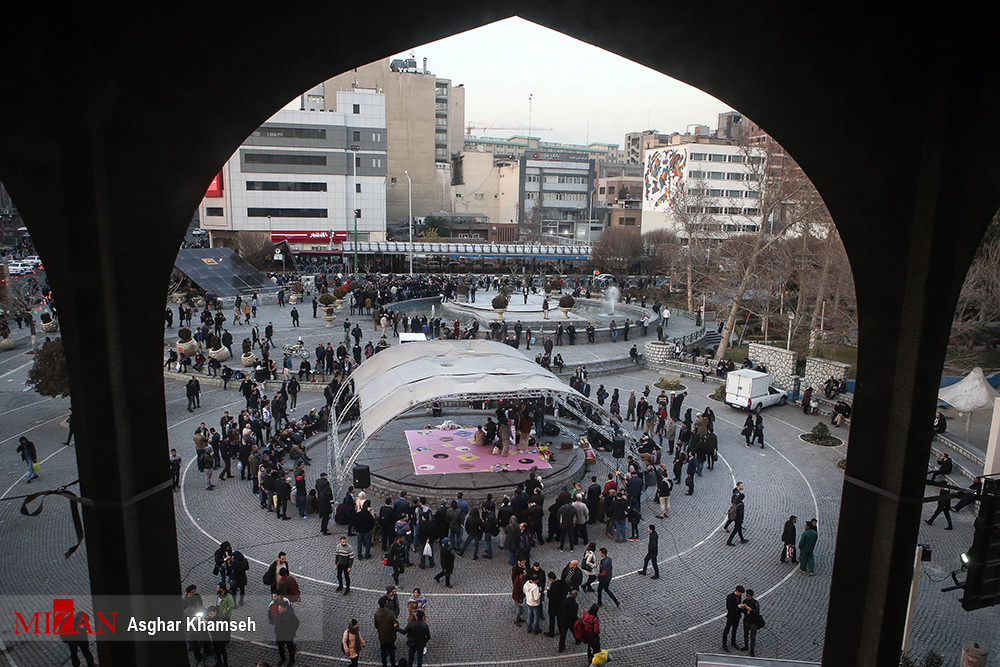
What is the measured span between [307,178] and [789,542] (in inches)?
2319

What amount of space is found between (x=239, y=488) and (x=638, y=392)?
13.7m

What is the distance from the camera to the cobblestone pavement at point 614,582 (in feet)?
28.9

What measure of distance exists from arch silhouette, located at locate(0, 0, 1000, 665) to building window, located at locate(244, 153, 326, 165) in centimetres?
6125

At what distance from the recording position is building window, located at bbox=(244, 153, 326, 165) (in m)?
60.8

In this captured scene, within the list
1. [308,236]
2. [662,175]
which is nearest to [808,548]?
[308,236]

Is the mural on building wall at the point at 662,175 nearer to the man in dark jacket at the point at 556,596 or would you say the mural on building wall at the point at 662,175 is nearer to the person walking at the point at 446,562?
the person walking at the point at 446,562

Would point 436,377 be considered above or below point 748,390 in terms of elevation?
above

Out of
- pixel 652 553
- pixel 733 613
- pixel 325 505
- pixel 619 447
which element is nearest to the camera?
pixel 733 613

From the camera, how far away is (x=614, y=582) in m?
10.5

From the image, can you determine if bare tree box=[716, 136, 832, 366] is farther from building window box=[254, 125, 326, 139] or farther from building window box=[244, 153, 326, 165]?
building window box=[254, 125, 326, 139]

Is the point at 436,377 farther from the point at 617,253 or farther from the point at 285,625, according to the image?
the point at 617,253

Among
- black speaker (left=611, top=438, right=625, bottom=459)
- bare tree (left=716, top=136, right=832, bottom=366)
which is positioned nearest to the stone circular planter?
black speaker (left=611, top=438, right=625, bottom=459)

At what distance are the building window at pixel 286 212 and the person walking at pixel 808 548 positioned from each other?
58.4m

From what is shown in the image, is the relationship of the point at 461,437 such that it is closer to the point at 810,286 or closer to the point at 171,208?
the point at 171,208
